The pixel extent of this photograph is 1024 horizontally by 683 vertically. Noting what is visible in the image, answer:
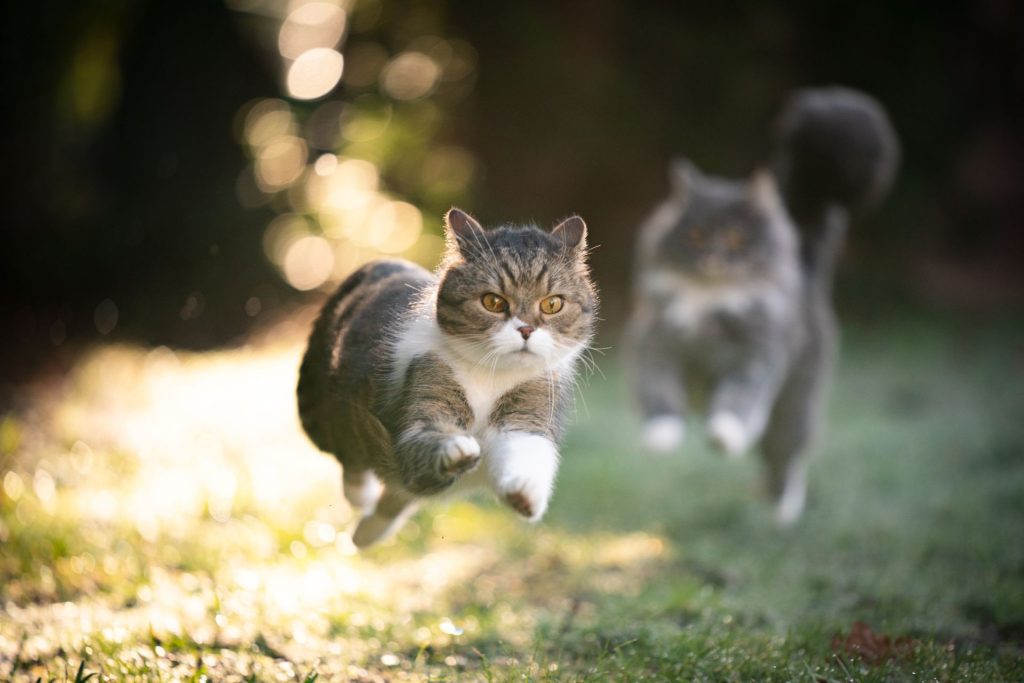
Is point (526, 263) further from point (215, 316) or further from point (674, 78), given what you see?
point (674, 78)

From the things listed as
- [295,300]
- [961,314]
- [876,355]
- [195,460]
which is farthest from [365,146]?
[961,314]

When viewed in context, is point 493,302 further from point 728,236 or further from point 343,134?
point 343,134

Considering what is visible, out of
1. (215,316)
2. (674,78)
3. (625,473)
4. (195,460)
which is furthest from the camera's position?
(674,78)

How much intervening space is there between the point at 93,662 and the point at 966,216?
32.8 feet

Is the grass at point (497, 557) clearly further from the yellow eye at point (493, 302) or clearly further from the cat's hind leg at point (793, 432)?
the yellow eye at point (493, 302)

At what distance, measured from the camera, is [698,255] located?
17.0ft

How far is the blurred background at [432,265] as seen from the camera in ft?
11.5

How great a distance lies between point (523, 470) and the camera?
8.30 feet

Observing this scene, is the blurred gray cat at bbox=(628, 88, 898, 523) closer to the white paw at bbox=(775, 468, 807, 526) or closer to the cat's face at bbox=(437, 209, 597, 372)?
the white paw at bbox=(775, 468, 807, 526)

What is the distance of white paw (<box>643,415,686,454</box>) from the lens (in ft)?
15.9

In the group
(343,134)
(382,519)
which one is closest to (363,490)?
(382,519)

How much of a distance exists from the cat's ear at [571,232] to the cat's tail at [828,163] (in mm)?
2884

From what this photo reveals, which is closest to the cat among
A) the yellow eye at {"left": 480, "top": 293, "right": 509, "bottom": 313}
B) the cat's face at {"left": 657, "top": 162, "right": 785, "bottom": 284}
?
the yellow eye at {"left": 480, "top": 293, "right": 509, "bottom": 313}

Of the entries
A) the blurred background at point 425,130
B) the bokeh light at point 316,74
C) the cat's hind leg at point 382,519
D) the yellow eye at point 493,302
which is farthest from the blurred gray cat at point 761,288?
the bokeh light at point 316,74
